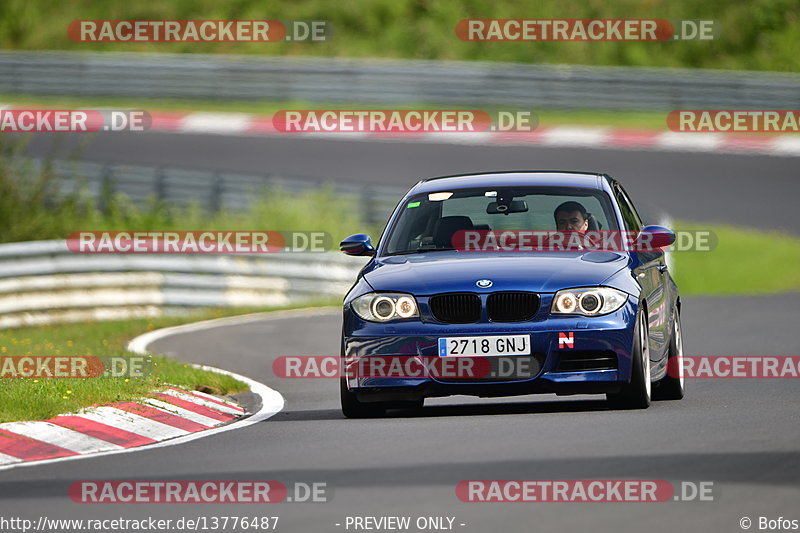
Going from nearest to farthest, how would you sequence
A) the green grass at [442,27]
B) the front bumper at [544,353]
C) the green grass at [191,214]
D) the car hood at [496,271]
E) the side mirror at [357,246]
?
the front bumper at [544,353] < the car hood at [496,271] < the side mirror at [357,246] < the green grass at [191,214] < the green grass at [442,27]

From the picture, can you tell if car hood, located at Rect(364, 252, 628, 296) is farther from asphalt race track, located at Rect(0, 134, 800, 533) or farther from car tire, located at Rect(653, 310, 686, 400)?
car tire, located at Rect(653, 310, 686, 400)

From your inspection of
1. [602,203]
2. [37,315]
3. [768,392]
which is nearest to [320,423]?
[602,203]

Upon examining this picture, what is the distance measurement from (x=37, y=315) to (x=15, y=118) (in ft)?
48.3

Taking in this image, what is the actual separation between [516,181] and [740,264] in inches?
613

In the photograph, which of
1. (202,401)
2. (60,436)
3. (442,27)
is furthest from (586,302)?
(442,27)

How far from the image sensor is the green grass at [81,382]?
1059cm

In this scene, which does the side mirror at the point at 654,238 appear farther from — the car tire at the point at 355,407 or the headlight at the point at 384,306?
the car tire at the point at 355,407

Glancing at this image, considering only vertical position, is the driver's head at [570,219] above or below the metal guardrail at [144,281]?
above

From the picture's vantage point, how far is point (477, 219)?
1164cm

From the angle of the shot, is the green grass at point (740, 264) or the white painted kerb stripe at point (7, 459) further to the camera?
the green grass at point (740, 264)

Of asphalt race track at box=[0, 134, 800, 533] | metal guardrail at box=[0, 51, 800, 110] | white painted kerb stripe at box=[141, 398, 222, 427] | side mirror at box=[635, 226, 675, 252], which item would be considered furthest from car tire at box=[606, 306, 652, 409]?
metal guardrail at box=[0, 51, 800, 110]

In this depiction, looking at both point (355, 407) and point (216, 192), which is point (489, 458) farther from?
point (216, 192)

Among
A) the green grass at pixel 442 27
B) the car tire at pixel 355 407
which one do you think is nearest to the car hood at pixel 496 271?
the car tire at pixel 355 407

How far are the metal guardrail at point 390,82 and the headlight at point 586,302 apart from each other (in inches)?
947
